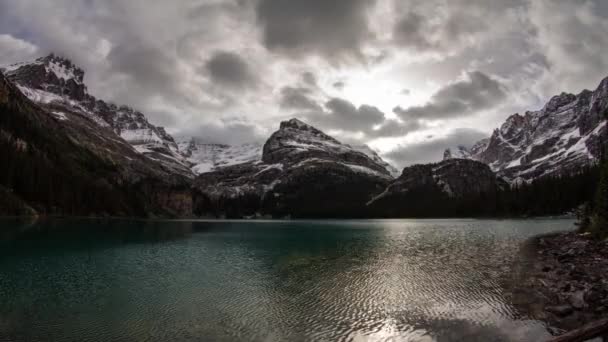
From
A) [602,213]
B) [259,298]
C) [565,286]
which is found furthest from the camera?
[602,213]

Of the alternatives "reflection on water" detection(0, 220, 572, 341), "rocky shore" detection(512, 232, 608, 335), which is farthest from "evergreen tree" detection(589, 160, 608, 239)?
"reflection on water" detection(0, 220, 572, 341)

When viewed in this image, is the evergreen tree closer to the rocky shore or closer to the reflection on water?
the rocky shore

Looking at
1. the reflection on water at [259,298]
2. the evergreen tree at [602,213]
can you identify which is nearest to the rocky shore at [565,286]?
the reflection on water at [259,298]

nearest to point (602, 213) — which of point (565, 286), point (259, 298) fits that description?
point (565, 286)

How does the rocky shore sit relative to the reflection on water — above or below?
above

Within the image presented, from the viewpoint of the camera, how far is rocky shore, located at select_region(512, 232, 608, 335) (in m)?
23.0

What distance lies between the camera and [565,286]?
29.4 m

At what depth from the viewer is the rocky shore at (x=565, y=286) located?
2297 centimetres

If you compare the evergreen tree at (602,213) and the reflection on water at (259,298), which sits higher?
the evergreen tree at (602,213)

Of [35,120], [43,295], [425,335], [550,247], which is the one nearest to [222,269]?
[43,295]

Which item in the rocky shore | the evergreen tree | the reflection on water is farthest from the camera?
the evergreen tree

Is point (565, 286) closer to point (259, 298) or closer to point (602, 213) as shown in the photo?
point (259, 298)

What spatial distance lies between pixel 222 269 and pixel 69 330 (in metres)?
22.6

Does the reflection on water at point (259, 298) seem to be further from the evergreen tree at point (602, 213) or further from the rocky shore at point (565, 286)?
the evergreen tree at point (602, 213)
